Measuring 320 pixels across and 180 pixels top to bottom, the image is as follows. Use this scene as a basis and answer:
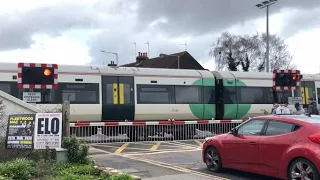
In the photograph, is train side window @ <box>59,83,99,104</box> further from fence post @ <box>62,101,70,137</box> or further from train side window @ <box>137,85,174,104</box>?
fence post @ <box>62,101,70,137</box>

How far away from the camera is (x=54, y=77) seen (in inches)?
587

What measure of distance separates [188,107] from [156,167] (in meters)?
9.71

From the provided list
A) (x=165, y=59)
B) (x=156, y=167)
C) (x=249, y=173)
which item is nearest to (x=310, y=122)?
(x=249, y=173)

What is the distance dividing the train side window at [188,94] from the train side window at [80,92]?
3.82 metres

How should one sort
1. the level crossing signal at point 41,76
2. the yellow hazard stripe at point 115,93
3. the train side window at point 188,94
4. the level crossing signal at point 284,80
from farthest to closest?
the train side window at point 188,94 < the level crossing signal at point 284,80 < the yellow hazard stripe at point 115,93 < the level crossing signal at point 41,76

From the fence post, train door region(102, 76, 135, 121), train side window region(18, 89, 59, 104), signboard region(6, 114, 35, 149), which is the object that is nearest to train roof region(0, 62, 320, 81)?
train door region(102, 76, 135, 121)

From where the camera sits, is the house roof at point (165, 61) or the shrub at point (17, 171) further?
the house roof at point (165, 61)

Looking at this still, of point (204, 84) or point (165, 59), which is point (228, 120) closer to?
point (204, 84)

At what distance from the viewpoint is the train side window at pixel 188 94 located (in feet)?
66.0

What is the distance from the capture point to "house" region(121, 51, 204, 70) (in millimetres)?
60737

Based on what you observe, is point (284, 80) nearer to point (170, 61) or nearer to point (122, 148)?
point (122, 148)

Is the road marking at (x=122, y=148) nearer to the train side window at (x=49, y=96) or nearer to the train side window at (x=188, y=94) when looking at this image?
the train side window at (x=49, y=96)

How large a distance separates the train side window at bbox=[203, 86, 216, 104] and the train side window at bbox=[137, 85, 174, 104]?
5.79ft

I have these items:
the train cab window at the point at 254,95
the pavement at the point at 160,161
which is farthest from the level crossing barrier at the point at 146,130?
the train cab window at the point at 254,95
